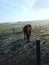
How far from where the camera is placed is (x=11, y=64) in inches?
396

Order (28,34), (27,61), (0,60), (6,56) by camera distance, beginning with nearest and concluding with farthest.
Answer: (27,61) < (0,60) < (6,56) < (28,34)

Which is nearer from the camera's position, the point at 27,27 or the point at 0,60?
the point at 0,60

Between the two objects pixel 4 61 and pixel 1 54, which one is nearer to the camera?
pixel 4 61

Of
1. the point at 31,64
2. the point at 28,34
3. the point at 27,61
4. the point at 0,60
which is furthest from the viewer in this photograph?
the point at 28,34

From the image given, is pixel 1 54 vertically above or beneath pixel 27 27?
beneath

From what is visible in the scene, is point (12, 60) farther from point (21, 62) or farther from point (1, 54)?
point (1, 54)

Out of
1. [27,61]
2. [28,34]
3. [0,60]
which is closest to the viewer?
[27,61]

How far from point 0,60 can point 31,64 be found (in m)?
2.54

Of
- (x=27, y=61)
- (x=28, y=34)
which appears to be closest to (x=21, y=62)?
(x=27, y=61)

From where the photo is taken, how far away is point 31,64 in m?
9.71

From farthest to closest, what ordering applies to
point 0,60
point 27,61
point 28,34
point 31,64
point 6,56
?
point 28,34, point 6,56, point 0,60, point 27,61, point 31,64

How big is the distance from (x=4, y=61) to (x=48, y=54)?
3.25m

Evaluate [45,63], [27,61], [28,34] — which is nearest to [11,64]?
[27,61]

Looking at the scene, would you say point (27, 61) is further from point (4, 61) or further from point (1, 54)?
point (1, 54)
